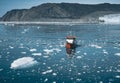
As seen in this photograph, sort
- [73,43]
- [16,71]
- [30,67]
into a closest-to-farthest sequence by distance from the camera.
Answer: [16,71] < [30,67] < [73,43]

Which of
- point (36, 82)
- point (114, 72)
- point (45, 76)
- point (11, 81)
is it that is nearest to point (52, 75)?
point (45, 76)

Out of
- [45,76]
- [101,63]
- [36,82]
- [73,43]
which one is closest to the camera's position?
[36,82]

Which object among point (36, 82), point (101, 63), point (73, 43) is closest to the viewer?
point (36, 82)

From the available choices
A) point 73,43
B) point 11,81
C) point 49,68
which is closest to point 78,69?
point 49,68

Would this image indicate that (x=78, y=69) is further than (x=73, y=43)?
No

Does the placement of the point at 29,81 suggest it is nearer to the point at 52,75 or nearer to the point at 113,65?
the point at 52,75

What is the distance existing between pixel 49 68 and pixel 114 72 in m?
5.22

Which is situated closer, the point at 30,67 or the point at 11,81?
the point at 11,81

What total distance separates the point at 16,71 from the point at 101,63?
300 inches

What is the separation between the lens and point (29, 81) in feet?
50.9

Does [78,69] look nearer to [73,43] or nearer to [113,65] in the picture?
[113,65]

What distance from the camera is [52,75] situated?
663 inches

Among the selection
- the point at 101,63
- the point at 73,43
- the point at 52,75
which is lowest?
the point at 73,43

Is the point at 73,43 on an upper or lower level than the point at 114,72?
lower
